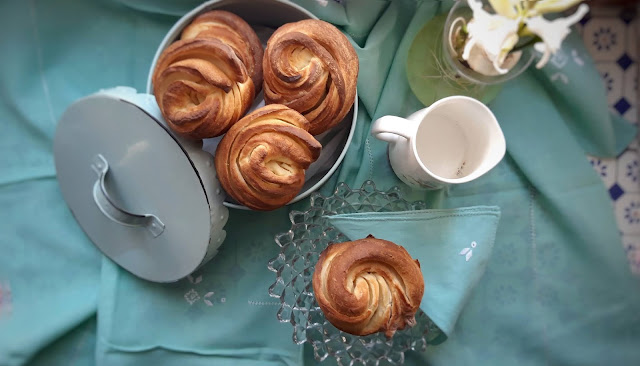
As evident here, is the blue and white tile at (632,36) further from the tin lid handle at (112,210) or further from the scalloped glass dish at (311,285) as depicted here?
the tin lid handle at (112,210)

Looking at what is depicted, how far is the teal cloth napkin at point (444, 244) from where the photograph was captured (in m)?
0.76

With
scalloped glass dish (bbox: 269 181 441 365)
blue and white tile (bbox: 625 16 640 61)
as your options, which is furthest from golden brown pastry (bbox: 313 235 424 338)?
blue and white tile (bbox: 625 16 640 61)

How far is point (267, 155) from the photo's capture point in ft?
2.16

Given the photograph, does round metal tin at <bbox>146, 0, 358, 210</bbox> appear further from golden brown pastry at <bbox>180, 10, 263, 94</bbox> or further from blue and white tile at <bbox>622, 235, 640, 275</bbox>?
blue and white tile at <bbox>622, 235, 640, 275</bbox>

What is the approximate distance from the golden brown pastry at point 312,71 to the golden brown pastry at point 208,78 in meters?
0.04

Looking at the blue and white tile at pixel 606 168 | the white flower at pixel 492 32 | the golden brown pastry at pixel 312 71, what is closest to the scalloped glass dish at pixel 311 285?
the golden brown pastry at pixel 312 71

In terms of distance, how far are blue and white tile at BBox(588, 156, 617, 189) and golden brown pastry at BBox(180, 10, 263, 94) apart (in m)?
0.61

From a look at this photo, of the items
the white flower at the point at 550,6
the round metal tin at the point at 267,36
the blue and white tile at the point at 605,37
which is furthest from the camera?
the blue and white tile at the point at 605,37

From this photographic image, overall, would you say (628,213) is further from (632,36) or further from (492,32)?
(492,32)

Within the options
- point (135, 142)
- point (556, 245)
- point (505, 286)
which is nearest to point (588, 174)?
point (556, 245)

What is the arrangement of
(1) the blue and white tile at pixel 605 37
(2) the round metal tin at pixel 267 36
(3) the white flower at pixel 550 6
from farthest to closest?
(1) the blue and white tile at pixel 605 37
(2) the round metal tin at pixel 267 36
(3) the white flower at pixel 550 6

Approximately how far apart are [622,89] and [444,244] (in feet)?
1.48

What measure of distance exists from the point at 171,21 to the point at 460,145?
0.51m

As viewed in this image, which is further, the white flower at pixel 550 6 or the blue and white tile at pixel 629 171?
the blue and white tile at pixel 629 171
